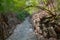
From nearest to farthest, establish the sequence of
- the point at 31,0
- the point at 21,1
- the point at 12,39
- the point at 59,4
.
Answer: the point at 21,1 → the point at 31,0 → the point at 59,4 → the point at 12,39

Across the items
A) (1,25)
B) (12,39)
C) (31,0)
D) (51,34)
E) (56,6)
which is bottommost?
(12,39)

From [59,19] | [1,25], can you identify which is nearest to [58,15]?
[59,19]

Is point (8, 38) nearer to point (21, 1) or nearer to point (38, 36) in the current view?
point (38, 36)

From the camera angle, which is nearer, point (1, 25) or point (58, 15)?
point (58, 15)

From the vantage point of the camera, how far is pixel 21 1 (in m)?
2.85

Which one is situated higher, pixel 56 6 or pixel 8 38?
pixel 56 6

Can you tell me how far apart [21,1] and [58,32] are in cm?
233

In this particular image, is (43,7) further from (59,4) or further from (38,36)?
(38,36)

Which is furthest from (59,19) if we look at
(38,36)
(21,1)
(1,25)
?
(21,1)

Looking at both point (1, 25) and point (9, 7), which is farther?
point (1, 25)

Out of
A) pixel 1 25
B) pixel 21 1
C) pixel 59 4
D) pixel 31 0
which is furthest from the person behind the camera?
pixel 1 25

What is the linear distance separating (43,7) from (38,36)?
1.06 m

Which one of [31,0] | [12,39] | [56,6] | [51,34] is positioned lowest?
[12,39]

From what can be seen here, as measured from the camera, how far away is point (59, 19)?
186 inches
